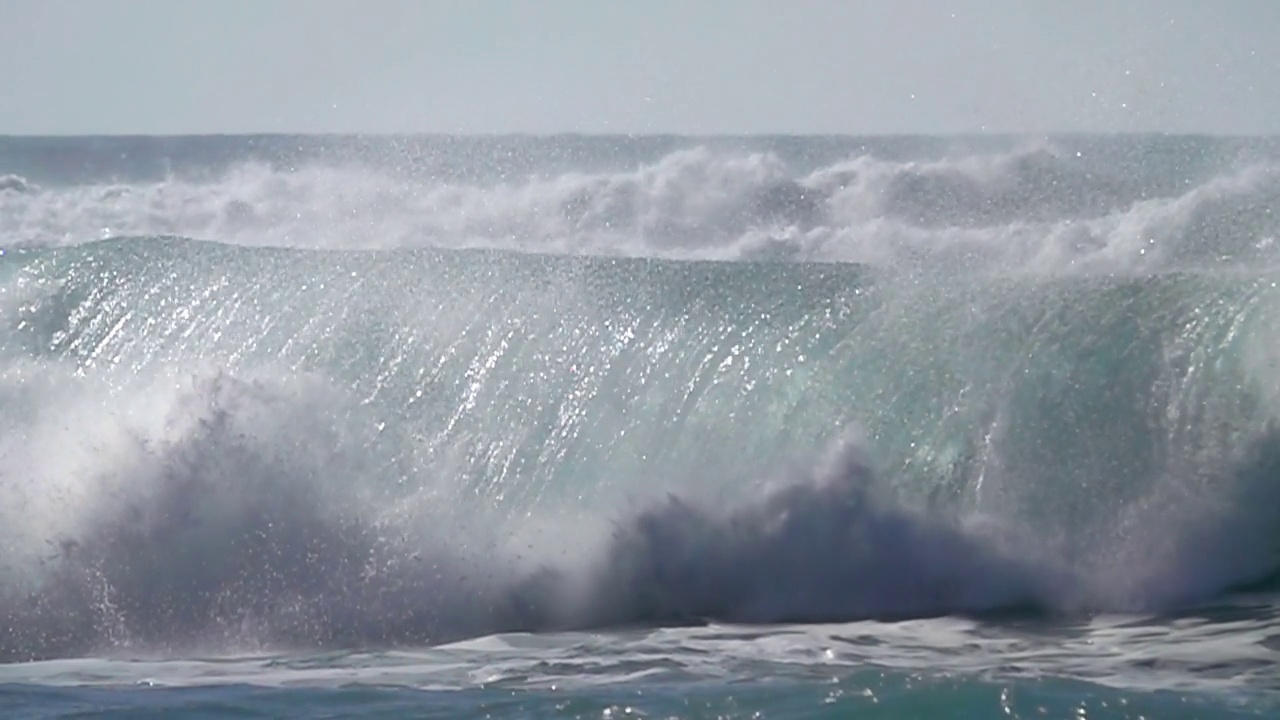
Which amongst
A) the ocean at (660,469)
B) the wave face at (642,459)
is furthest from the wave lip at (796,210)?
the wave face at (642,459)

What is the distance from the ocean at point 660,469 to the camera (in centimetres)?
978

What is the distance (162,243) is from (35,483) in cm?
333

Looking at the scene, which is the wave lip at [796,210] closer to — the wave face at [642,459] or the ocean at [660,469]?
the ocean at [660,469]

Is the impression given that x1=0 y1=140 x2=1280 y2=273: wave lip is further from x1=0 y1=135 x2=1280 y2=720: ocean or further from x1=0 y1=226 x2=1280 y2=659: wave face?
x1=0 y1=226 x2=1280 y2=659: wave face

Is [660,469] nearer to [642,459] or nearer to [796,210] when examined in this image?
[642,459]

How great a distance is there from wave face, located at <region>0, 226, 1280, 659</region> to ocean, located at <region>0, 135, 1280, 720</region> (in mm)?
27

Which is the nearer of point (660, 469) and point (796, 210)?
point (660, 469)

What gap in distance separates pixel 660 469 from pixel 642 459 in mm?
145

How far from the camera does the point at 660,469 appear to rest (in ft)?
39.0

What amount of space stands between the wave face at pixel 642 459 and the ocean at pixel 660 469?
27 mm

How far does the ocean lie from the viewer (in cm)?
978

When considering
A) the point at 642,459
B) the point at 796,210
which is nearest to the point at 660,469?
the point at 642,459

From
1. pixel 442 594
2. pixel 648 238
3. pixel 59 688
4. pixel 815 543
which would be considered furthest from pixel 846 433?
pixel 648 238

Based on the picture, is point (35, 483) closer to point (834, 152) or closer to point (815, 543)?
point (815, 543)
